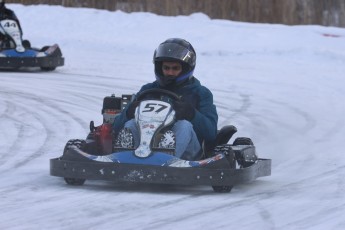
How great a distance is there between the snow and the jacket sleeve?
455 millimetres

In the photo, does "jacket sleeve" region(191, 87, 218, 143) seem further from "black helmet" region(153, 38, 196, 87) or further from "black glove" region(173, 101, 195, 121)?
"black helmet" region(153, 38, 196, 87)

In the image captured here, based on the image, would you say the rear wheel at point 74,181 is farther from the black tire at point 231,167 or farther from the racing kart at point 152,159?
the black tire at point 231,167

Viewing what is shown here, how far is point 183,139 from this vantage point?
742 centimetres

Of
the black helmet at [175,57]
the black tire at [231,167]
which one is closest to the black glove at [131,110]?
the black helmet at [175,57]

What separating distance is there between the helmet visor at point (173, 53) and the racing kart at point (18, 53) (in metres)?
9.09

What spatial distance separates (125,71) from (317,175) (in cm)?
904

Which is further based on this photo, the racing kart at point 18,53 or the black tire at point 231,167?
the racing kart at point 18,53

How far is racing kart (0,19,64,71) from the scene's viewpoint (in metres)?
16.7

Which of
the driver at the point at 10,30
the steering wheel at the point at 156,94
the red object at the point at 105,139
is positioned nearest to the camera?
the steering wheel at the point at 156,94

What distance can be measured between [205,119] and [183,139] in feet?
1.22

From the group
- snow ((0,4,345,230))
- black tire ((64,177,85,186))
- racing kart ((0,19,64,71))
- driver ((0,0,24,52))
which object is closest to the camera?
snow ((0,4,345,230))

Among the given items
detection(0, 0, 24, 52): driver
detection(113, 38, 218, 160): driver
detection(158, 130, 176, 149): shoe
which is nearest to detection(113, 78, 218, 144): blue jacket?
detection(113, 38, 218, 160): driver

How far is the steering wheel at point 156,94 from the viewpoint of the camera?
761 cm

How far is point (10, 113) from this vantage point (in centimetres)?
1187
